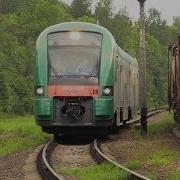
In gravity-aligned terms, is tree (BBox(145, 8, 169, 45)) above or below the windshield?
above

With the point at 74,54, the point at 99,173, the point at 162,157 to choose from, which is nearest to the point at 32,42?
the point at 74,54

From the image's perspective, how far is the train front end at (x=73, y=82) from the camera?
18500 millimetres

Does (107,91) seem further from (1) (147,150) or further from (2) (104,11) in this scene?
(2) (104,11)

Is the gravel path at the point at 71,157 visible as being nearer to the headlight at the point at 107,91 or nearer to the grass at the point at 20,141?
the grass at the point at 20,141

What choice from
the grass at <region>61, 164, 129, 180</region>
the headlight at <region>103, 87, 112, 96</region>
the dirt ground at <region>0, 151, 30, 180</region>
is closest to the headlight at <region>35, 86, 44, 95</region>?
the headlight at <region>103, 87, 112, 96</region>

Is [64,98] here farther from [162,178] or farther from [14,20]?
[14,20]

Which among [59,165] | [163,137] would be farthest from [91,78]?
[59,165]

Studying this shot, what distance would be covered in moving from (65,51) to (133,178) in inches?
331

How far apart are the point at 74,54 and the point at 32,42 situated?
60.5 m

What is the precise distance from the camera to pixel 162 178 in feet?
37.7

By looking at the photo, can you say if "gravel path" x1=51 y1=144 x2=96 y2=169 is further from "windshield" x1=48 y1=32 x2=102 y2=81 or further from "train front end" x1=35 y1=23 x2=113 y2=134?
"windshield" x1=48 y1=32 x2=102 y2=81

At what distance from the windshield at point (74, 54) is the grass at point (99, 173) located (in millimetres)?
5849

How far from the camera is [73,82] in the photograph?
18.6 meters

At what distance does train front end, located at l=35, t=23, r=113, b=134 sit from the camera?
18.5m
